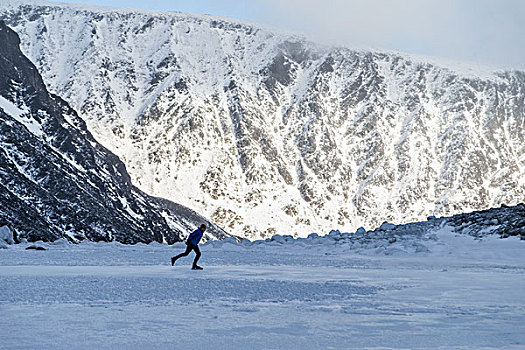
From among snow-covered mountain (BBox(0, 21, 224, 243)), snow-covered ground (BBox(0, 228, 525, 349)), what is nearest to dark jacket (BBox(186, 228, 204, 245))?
snow-covered ground (BBox(0, 228, 525, 349))

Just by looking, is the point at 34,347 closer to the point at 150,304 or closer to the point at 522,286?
the point at 150,304

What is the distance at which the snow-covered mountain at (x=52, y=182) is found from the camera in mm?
84562

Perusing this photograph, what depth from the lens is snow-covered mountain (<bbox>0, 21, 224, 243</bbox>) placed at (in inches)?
3329

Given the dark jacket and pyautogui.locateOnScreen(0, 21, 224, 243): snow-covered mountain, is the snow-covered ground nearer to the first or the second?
the dark jacket

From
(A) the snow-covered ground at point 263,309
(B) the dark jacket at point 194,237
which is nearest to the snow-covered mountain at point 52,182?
(B) the dark jacket at point 194,237

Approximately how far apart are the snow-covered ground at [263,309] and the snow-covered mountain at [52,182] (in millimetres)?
59427

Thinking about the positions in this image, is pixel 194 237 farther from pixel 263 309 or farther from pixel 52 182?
pixel 52 182

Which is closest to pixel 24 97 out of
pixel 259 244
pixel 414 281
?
pixel 259 244

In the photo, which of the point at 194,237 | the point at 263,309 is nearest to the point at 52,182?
the point at 194,237

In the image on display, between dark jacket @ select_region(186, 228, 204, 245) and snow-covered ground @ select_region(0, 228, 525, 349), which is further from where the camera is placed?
dark jacket @ select_region(186, 228, 204, 245)

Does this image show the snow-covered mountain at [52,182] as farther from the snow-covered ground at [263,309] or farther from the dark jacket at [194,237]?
the snow-covered ground at [263,309]

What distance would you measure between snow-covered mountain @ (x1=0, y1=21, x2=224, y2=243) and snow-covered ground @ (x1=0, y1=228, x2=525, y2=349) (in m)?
59.4

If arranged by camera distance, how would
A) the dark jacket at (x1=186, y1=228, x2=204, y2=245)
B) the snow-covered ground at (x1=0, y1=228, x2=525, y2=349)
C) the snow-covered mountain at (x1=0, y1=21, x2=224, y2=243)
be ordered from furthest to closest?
the snow-covered mountain at (x1=0, y1=21, x2=224, y2=243), the dark jacket at (x1=186, y1=228, x2=204, y2=245), the snow-covered ground at (x1=0, y1=228, x2=525, y2=349)

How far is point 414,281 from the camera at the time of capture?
1491cm
